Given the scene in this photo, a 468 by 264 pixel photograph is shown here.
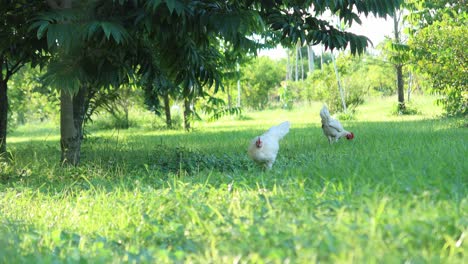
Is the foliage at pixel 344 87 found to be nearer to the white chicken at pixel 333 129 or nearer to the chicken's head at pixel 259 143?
the white chicken at pixel 333 129

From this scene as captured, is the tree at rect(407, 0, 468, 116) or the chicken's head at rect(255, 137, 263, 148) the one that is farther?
the tree at rect(407, 0, 468, 116)

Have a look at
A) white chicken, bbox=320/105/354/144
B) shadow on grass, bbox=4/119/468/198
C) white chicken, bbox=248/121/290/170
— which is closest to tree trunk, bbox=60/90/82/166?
shadow on grass, bbox=4/119/468/198

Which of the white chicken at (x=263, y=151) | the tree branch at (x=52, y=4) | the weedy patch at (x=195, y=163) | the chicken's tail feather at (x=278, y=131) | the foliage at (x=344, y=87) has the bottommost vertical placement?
the weedy patch at (x=195, y=163)

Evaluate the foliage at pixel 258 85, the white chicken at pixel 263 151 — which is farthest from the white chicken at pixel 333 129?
the foliage at pixel 258 85

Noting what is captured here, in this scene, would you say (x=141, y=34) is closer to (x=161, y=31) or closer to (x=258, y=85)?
(x=161, y=31)

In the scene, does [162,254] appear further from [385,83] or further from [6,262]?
[385,83]

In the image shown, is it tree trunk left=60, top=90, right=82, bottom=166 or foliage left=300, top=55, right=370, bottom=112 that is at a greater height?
foliage left=300, top=55, right=370, bottom=112

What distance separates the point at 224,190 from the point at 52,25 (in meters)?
2.41

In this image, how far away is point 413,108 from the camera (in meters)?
20.1

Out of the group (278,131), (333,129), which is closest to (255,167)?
(278,131)

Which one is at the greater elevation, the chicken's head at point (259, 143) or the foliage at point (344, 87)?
the foliage at point (344, 87)

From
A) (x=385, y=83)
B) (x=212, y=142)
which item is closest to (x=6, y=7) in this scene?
(x=212, y=142)

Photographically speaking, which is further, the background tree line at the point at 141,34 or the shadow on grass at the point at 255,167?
the background tree line at the point at 141,34

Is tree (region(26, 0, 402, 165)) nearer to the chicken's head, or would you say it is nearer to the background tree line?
the background tree line
